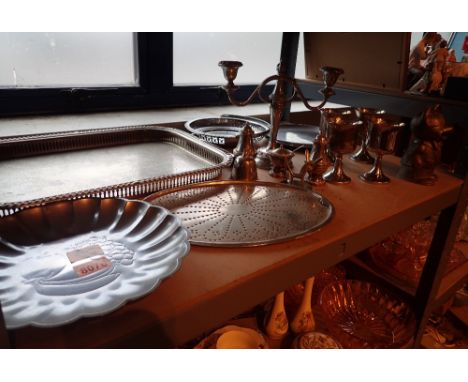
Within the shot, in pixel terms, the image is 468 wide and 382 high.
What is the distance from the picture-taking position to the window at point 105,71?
1178 mm

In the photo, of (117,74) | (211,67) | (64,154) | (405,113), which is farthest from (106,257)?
(211,67)

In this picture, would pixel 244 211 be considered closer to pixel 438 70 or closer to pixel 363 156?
pixel 363 156

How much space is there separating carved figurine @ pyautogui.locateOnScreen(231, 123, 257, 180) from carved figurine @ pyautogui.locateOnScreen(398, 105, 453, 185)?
0.39m

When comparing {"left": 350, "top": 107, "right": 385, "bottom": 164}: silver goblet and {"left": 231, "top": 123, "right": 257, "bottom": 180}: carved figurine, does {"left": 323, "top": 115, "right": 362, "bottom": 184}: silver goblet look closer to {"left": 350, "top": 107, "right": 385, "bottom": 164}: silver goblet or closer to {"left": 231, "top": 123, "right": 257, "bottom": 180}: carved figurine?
{"left": 350, "top": 107, "right": 385, "bottom": 164}: silver goblet

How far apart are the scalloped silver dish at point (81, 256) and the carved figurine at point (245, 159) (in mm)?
284

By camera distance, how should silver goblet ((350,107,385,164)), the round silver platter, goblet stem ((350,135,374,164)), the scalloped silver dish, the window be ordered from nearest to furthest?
the scalloped silver dish < the round silver platter < silver goblet ((350,107,385,164)) < goblet stem ((350,135,374,164)) < the window

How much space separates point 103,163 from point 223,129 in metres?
0.42

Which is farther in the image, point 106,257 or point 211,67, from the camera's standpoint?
point 211,67

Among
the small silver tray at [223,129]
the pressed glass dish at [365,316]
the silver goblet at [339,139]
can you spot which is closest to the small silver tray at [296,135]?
the small silver tray at [223,129]

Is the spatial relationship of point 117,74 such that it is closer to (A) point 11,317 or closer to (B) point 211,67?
(B) point 211,67

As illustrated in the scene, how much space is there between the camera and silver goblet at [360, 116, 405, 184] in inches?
35.0

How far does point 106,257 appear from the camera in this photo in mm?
529

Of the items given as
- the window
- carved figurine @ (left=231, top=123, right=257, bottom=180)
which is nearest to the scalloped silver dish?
carved figurine @ (left=231, top=123, right=257, bottom=180)
